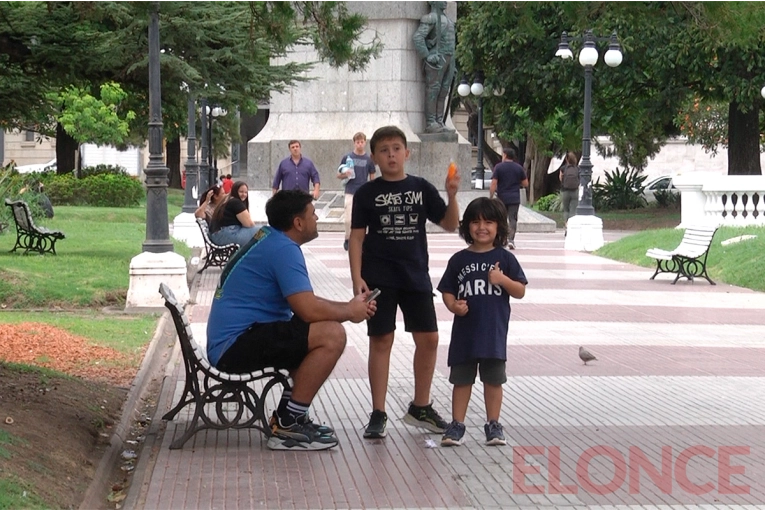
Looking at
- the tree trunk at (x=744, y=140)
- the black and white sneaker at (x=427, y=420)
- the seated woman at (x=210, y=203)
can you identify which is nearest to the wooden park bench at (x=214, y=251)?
the seated woman at (x=210, y=203)

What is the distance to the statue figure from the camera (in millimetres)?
30734

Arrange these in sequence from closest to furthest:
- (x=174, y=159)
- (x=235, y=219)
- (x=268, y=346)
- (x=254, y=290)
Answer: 1. (x=268, y=346)
2. (x=254, y=290)
3. (x=235, y=219)
4. (x=174, y=159)

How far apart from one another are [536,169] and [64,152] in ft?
61.9

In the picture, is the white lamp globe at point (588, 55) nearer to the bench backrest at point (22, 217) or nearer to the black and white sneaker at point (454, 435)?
the bench backrest at point (22, 217)

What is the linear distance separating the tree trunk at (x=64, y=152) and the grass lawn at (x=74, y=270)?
20.8 meters

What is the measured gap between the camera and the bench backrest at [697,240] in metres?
18.0

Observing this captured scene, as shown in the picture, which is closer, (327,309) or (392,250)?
(327,309)

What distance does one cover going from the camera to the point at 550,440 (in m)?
7.67

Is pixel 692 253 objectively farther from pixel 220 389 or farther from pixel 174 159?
pixel 174 159

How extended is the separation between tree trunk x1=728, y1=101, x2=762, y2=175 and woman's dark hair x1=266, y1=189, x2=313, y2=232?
3013 centimetres

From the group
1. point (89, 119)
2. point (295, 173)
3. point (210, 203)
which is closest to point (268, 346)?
point (210, 203)

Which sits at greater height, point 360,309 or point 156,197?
point 156,197

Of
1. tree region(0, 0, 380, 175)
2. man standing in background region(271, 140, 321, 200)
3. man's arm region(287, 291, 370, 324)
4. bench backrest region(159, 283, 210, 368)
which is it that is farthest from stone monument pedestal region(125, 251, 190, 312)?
man's arm region(287, 291, 370, 324)

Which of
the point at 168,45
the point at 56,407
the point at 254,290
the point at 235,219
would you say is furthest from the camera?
the point at 235,219
